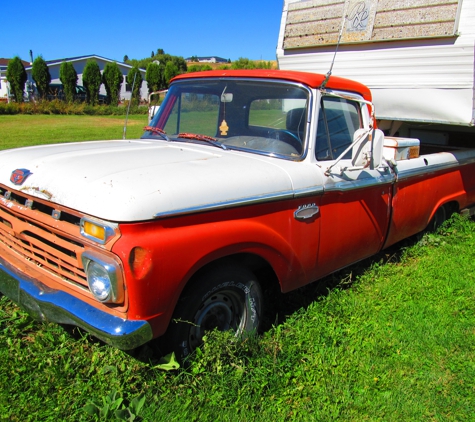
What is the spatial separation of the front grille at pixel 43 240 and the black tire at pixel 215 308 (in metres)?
0.61

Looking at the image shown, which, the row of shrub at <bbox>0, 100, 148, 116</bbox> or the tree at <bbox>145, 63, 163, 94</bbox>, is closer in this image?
the row of shrub at <bbox>0, 100, 148, 116</bbox>

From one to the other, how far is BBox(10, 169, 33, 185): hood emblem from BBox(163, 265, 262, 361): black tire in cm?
123

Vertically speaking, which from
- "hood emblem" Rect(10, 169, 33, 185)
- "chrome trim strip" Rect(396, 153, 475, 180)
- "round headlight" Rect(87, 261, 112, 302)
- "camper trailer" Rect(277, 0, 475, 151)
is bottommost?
"round headlight" Rect(87, 261, 112, 302)

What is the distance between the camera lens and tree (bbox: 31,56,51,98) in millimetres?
32656

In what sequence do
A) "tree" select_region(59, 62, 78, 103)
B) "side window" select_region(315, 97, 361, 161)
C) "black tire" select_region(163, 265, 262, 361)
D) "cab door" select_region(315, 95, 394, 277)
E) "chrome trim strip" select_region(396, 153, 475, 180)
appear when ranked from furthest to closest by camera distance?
"tree" select_region(59, 62, 78, 103), "chrome trim strip" select_region(396, 153, 475, 180), "side window" select_region(315, 97, 361, 161), "cab door" select_region(315, 95, 394, 277), "black tire" select_region(163, 265, 262, 361)

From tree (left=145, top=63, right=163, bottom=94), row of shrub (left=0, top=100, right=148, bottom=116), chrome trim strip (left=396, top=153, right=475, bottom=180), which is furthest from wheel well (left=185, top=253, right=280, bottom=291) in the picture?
tree (left=145, top=63, right=163, bottom=94)

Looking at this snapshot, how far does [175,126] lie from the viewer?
13.1ft

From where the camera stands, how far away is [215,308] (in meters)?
2.96

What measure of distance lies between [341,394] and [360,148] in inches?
66.0

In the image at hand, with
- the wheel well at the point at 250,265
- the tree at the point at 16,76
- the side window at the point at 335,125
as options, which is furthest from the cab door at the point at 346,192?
the tree at the point at 16,76

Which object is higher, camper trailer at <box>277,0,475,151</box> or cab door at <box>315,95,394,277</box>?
camper trailer at <box>277,0,475,151</box>

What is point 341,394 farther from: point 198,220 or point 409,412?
point 198,220

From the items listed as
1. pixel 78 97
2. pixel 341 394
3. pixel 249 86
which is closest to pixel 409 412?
pixel 341 394

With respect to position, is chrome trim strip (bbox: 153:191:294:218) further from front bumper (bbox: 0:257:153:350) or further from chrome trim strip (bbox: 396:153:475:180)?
chrome trim strip (bbox: 396:153:475:180)
